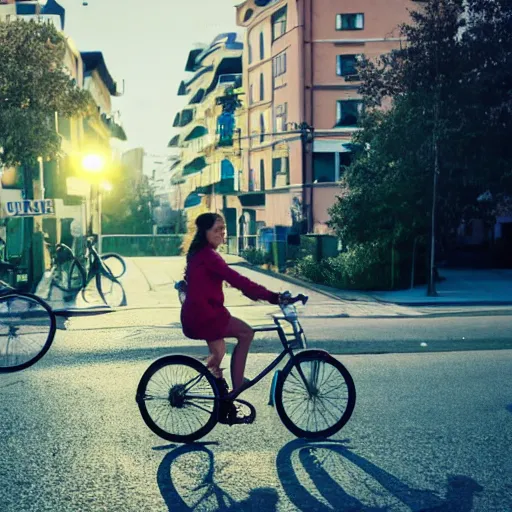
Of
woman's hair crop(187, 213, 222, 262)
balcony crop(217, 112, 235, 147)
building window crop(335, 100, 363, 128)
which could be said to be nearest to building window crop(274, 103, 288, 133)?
building window crop(335, 100, 363, 128)

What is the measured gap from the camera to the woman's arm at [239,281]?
5812 mm

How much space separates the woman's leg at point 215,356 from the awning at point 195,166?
6640cm

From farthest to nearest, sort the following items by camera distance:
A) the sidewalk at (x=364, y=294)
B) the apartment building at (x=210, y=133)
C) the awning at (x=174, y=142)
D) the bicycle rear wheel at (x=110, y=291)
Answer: the awning at (x=174, y=142) → the apartment building at (x=210, y=133) → the bicycle rear wheel at (x=110, y=291) → the sidewalk at (x=364, y=294)

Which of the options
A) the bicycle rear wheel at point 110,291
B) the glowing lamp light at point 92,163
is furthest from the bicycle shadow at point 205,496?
the glowing lamp light at point 92,163

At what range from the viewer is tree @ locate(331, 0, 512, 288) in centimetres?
2039

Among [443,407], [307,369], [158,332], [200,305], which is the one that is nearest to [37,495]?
[200,305]

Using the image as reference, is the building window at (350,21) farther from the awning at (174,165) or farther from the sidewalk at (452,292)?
the awning at (174,165)

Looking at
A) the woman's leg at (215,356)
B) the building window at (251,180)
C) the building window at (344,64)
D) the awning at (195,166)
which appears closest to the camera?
the woman's leg at (215,356)

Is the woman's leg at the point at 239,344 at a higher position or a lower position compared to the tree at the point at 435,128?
lower

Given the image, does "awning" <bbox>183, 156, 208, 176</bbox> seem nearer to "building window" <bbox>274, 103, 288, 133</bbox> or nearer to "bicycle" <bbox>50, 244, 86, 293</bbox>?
"building window" <bbox>274, 103, 288, 133</bbox>

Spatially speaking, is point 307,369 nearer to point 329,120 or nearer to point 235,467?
point 235,467

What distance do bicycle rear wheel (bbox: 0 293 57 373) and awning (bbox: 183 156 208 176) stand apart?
63347mm

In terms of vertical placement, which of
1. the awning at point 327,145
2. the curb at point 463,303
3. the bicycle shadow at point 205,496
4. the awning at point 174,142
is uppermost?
the awning at point 174,142

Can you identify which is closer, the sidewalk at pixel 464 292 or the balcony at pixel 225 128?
the sidewalk at pixel 464 292
